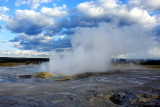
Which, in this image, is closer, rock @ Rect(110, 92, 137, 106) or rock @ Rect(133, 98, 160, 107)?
rock @ Rect(133, 98, 160, 107)

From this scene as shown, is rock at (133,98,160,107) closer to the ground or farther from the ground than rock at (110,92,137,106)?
closer to the ground

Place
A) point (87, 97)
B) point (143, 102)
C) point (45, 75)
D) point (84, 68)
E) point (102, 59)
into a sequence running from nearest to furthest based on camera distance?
1. point (143, 102)
2. point (87, 97)
3. point (45, 75)
4. point (84, 68)
5. point (102, 59)

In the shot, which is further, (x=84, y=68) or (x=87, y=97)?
(x=84, y=68)

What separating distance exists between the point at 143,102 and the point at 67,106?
135 inches

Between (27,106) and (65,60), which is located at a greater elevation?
(65,60)

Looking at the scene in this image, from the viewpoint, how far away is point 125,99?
29.2 feet

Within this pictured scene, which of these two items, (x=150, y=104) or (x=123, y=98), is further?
(x=123, y=98)

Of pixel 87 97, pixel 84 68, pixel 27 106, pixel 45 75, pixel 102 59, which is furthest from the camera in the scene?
pixel 102 59

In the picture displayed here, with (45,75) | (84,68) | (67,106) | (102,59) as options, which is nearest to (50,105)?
(67,106)

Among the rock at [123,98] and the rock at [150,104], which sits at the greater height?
the rock at [123,98]

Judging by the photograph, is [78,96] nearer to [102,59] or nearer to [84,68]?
[84,68]

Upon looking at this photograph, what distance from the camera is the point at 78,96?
9.39m

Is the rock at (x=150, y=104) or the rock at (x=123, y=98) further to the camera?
the rock at (x=123, y=98)

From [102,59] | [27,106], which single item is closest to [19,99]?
[27,106]
